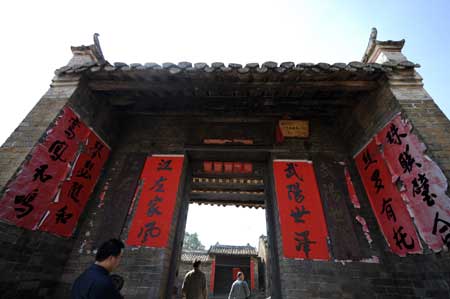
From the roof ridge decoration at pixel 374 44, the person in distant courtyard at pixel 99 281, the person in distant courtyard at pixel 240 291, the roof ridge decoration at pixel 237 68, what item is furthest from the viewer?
the person in distant courtyard at pixel 240 291

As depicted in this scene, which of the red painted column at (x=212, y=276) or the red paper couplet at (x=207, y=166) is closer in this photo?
the red paper couplet at (x=207, y=166)

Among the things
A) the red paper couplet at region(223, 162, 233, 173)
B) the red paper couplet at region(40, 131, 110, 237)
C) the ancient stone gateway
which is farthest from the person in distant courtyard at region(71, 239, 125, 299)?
the red paper couplet at region(223, 162, 233, 173)

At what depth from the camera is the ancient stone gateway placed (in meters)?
3.08

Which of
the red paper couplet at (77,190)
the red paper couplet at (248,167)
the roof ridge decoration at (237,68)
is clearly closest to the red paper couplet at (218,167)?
the red paper couplet at (248,167)

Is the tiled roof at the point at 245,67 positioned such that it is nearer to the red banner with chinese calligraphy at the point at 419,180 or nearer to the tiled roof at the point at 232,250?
the red banner with chinese calligraphy at the point at 419,180

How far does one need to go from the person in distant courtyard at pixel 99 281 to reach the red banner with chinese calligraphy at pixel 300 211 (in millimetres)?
2732

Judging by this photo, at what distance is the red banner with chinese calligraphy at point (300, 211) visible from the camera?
3.58 m

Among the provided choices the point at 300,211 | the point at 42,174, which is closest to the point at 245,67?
the point at 300,211

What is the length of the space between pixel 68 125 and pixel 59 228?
5.94ft

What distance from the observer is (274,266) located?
12.7ft

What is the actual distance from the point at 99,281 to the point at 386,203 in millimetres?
4276

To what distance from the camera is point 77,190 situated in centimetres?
391

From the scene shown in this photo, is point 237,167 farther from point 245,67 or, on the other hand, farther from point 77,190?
point 77,190

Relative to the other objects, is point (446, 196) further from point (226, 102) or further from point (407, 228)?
point (226, 102)
